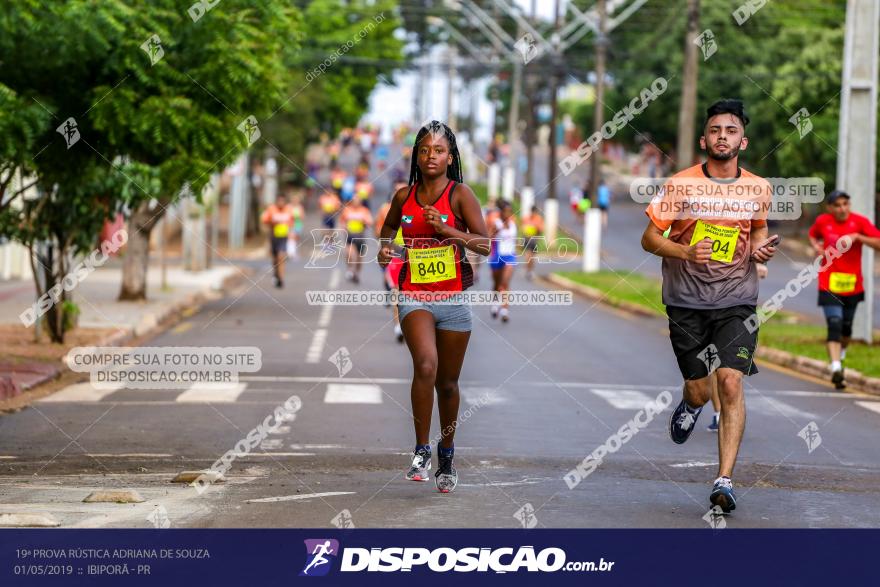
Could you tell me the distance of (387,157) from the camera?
106m

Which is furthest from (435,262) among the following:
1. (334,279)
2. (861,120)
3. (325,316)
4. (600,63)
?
(600,63)

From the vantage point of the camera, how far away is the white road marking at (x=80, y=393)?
14.7m

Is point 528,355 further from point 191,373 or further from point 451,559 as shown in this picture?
point 451,559

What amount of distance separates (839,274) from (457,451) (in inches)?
271

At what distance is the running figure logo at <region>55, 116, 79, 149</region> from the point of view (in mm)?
18828

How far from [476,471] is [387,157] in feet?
317

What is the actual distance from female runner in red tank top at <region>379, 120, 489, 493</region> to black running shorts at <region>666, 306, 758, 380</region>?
118cm

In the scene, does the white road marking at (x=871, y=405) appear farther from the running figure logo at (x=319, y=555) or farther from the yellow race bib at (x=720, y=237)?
the running figure logo at (x=319, y=555)

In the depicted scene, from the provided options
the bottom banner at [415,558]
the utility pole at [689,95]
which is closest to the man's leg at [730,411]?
the bottom banner at [415,558]

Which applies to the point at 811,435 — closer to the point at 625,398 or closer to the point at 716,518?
the point at 625,398

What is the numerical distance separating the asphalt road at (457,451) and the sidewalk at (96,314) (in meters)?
0.79

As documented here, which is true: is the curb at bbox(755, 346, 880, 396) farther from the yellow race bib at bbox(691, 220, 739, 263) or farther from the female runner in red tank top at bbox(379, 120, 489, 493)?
the female runner in red tank top at bbox(379, 120, 489, 493)

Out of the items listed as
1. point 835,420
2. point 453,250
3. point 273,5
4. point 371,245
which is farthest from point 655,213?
point 371,245

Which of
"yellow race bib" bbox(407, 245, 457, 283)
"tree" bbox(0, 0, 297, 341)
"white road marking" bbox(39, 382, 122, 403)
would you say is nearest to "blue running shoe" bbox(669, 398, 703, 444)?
"yellow race bib" bbox(407, 245, 457, 283)
